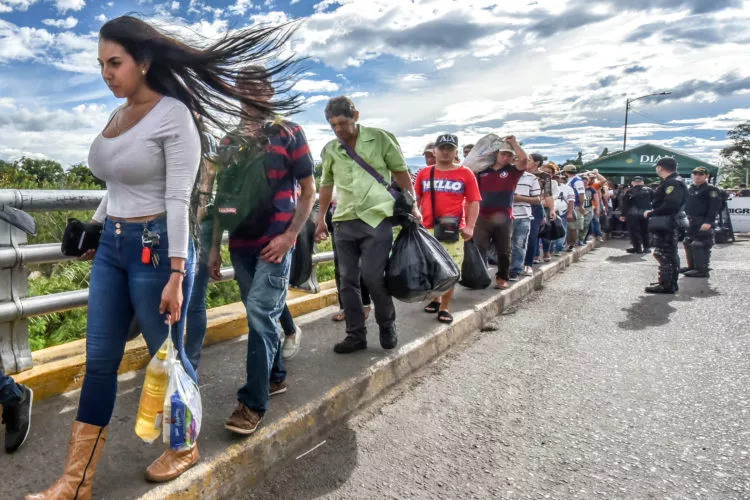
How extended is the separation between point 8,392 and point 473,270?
155 inches

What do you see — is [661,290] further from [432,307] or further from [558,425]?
[558,425]

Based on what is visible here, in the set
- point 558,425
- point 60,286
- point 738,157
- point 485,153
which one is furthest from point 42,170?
point 738,157

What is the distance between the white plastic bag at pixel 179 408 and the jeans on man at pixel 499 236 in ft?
16.5

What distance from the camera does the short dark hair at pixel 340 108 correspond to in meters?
3.87

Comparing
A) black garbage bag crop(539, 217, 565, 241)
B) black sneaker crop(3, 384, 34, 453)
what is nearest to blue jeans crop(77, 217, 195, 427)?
black sneaker crop(3, 384, 34, 453)

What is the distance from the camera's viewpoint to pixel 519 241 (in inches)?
313

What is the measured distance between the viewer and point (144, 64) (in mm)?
2156

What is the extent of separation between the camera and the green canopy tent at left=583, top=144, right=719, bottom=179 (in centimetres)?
1895

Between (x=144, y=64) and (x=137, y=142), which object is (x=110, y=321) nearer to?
(x=137, y=142)

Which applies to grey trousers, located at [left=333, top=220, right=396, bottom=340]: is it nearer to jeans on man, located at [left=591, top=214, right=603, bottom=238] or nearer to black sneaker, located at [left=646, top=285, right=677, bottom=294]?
black sneaker, located at [left=646, top=285, right=677, bottom=294]

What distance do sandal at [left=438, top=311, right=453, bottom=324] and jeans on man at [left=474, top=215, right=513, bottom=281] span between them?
1945 millimetres

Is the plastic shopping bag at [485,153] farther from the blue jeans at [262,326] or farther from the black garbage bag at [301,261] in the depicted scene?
the blue jeans at [262,326]

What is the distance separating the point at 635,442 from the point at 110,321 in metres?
2.69

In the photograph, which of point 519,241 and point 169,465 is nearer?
point 169,465
